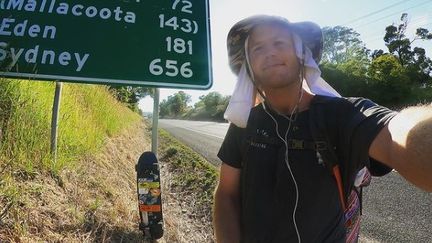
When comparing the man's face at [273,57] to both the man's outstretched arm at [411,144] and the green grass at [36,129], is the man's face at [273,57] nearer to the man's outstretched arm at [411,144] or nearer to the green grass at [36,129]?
the man's outstretched arm at [411,144]

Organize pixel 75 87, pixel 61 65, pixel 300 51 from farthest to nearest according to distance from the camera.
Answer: pixel 75 87 → pixel 61 65 → pixel 300 51

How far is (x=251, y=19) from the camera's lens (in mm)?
1655

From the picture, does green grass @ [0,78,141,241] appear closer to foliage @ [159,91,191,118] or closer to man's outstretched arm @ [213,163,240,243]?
man's outstretched arm @ [213,163,240,243]

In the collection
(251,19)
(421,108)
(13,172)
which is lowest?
(13,172)

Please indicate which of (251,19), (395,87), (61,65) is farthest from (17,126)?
(395,87)

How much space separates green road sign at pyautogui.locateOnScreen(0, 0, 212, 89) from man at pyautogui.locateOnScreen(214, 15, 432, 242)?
2.06 feet

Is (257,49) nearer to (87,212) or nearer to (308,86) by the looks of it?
(308,86)

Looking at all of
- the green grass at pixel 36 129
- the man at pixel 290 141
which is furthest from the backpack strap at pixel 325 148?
the green grass at pixel 36 129

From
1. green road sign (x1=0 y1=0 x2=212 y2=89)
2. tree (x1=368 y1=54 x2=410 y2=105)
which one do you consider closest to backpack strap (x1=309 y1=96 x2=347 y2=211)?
green road sign (x1=0 y1=0 x2=212 y2=89)

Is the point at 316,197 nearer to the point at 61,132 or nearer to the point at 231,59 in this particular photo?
the point at 231,59

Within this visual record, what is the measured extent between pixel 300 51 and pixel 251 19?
10.2 inches

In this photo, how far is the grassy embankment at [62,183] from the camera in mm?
2191

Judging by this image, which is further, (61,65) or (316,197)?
(61,65)

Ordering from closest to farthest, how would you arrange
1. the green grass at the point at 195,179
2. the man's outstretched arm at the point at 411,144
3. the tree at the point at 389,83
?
1. the man's outstretched arm at the point at 411,144
2. the green grass at the point at 195,179
3. the tree at the point at 389,83
